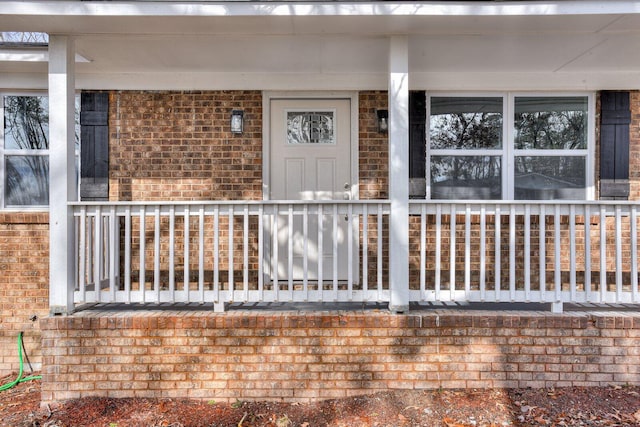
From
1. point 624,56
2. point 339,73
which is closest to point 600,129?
point 624,56

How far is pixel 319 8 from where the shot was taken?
9.66 ft

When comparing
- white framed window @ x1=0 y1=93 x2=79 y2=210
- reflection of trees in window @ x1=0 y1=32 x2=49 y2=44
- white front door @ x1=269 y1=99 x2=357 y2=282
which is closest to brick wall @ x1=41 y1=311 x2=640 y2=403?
white front door @ x1=269 y1=99 x2=357 y2=282

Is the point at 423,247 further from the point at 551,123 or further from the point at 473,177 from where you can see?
the point at 551,123

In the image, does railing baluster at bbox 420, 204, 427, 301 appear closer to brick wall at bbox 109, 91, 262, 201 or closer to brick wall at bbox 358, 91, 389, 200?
brick wall at bbox 358, 91, 389, 200

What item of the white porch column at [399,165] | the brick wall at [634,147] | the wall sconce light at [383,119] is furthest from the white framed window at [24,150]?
the brick wall at [634,147]

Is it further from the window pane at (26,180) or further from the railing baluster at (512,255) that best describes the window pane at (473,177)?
the window pane at (26,180)

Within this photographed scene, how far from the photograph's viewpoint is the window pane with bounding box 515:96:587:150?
14.4 ft

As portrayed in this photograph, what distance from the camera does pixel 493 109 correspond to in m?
4.40

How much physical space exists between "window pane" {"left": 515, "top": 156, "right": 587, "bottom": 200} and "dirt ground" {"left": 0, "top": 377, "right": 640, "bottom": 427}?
6.74 feet

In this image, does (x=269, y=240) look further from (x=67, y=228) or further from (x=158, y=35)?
(x=158, y=35)

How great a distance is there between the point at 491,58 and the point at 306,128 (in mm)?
2012

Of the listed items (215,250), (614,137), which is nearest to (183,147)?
(215,250)

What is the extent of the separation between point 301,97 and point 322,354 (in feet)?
9.03

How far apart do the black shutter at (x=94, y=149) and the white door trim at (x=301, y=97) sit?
67.4 inches
